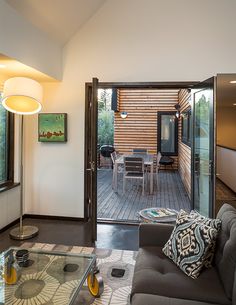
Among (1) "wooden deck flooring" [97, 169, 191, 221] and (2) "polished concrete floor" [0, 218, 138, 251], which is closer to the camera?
(2) "polished concrete floor" [0, 218, 138, 251]

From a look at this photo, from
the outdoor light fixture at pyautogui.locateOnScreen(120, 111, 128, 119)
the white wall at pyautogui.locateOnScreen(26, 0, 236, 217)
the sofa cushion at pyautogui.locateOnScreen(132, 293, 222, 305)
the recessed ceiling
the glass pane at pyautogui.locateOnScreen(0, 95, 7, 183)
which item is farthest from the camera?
the outdoor light fixture at pyautogui.locateOnScreen(120, 111, 128, 119)

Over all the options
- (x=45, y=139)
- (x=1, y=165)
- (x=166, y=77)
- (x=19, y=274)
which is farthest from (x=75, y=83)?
(x=19, y=274)

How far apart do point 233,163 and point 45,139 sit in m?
4.18

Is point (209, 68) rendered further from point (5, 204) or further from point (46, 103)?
point (5, 204)

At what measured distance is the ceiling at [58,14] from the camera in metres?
3.06

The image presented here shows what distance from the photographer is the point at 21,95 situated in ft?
10.1

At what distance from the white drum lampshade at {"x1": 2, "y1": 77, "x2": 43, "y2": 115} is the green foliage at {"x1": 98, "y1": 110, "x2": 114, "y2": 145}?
7.51 m

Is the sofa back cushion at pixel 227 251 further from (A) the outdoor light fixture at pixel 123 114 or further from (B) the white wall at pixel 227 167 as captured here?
(A) the outdoor light fixture at pixel 123 114

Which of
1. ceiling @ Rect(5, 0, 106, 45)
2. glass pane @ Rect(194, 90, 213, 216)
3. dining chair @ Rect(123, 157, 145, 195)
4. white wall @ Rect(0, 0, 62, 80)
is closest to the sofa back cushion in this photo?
glass pane @ Rect(194, 90, 213, 216)

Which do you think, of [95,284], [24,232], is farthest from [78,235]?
[95,284]

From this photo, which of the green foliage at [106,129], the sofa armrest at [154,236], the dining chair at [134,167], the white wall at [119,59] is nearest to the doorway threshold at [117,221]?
the white wall at [119,59]

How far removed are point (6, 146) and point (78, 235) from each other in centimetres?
177

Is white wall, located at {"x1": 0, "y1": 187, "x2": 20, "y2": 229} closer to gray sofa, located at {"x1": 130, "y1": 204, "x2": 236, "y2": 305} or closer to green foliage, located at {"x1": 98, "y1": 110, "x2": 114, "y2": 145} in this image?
gray sofa, located at {"x1": 130, "y1": 204, "x2": 236, "y2": 305}

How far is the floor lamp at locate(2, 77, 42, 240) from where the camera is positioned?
3.07 meters
